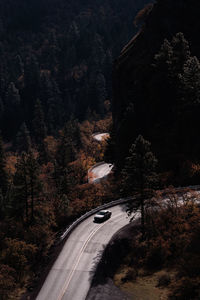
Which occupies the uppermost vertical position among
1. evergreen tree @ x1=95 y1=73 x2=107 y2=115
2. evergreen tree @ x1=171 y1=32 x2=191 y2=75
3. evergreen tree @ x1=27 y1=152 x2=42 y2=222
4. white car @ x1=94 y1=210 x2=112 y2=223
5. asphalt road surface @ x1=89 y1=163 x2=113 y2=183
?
evergreen tree @ x1=171 y1=32 x2=191 y2=75

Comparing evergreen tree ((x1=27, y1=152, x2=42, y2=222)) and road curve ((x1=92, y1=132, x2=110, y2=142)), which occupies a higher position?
evergreen tree ((x1=27, y1=152, x2=42, y2=222))

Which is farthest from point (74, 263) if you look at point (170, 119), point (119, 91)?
point (119, 91)

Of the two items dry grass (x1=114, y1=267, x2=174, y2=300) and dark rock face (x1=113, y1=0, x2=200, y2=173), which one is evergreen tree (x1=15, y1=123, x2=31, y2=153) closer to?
dark rock face (x1=113, y1=0, x2=200, y2=173)

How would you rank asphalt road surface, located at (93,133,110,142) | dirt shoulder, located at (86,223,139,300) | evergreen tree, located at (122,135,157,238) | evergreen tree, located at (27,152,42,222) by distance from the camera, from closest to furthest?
dirt shoulder, located at (86,223,139,300), evergreen tree, located at (122,135,157,238), evergreen tree, located at (27,152,42,222), asphalt road surface, located at (93,133,110,142)

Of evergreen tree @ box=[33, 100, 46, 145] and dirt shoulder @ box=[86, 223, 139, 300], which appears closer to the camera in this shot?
dirt shoulder @ box=[86, 223, 139, 300]

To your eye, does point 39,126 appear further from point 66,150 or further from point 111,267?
point 111,267

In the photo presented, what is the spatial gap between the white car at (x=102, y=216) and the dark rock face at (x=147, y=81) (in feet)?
47.9

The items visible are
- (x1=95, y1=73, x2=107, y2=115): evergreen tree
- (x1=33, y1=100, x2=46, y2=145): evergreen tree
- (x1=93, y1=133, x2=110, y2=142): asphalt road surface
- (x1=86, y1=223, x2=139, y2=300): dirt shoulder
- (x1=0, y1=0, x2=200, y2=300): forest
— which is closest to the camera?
(x1=86, y1=223, x2=139, y2=300): dirt shoulder

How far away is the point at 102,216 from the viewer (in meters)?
46.8

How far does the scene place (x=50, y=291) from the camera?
32719mm

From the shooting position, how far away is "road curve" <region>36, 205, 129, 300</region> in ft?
107

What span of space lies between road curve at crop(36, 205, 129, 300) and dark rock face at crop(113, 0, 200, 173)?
1698 cm

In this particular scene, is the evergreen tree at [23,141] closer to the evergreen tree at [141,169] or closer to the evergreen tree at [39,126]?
the evergreen tree at [39,126]

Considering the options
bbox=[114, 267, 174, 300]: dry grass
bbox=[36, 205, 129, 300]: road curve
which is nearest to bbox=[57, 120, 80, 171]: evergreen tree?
bbox=[36, 205, 129, 300]: road curve
